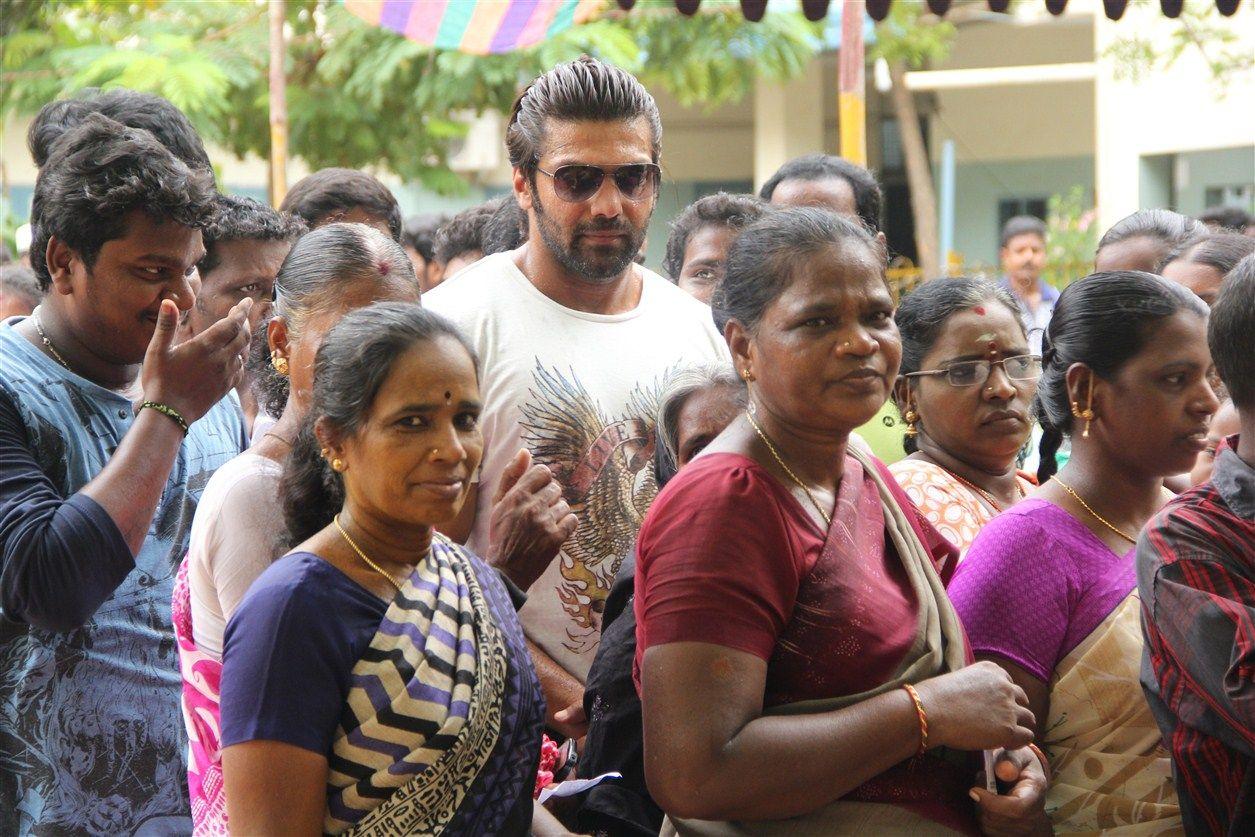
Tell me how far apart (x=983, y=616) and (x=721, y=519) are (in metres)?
0.77

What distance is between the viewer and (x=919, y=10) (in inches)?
564

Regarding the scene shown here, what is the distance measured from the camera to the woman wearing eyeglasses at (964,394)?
3.51 metres

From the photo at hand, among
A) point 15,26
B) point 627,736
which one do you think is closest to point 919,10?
point 15,26

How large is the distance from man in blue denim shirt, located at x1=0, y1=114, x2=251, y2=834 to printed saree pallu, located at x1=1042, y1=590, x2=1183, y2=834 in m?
1.80

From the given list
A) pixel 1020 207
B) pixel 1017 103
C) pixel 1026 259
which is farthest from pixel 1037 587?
pixel 1020 207

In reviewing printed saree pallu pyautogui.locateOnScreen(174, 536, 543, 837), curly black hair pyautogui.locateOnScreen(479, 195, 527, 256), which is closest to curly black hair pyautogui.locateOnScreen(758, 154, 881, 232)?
curly black hair pyautogui.locateOnScreen(479, 195, 527, 256)

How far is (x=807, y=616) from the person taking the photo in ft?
7.54

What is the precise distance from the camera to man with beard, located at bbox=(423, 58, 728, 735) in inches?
133

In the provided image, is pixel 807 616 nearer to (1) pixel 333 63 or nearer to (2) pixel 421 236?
(2) pixel 421 236

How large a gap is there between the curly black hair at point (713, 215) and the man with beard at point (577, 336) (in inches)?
36.0

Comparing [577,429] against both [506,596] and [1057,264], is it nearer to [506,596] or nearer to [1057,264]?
[506,596]

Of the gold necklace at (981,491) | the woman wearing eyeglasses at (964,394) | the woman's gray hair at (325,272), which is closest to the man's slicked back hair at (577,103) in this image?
the woman's gray hair at (325,272)

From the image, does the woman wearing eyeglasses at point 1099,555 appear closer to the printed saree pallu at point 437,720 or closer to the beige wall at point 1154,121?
the printed saree pallu at point 437,720

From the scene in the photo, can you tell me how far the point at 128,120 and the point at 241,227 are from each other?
0.41 m
